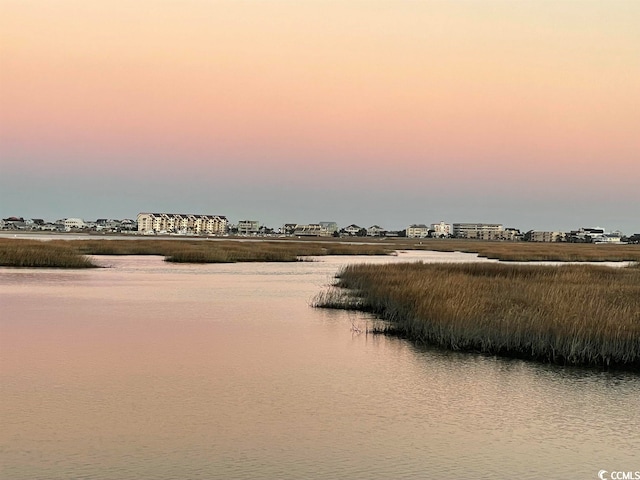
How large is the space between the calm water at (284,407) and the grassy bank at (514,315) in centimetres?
76

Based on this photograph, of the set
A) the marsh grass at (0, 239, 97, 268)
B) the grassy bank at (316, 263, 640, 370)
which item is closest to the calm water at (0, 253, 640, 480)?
the grassy bank at (316, 263, 640, 370)

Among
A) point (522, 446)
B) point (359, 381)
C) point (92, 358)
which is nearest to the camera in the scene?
point (522, 446)

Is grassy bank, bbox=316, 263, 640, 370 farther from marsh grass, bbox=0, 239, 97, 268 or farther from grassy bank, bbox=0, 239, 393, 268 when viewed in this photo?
grassy bank, bbox=0, 239, 393, 268

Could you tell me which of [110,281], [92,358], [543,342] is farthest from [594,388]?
[110,281]

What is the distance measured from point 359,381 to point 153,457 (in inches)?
187

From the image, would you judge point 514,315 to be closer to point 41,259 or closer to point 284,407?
point 284,407

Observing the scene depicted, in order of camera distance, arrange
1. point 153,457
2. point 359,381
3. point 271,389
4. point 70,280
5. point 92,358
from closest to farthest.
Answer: point 153,457, point 271,389, point 359,381, point 92,358, point 70,280

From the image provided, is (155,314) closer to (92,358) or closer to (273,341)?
(273,341)

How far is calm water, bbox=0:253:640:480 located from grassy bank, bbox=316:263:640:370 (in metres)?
0.76

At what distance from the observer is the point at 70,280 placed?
2972 cm

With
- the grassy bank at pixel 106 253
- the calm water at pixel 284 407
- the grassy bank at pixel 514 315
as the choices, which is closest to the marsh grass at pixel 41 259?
the grassy bank at pixel 106 253

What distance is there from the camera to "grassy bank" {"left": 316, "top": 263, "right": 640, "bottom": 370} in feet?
43.7

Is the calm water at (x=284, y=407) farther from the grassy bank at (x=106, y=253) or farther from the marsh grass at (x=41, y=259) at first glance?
the grassy bank at (x=106, y=253)

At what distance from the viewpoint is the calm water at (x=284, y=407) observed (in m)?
7.54
